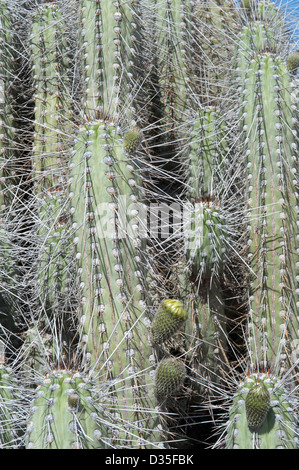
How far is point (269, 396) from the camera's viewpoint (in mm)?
2398

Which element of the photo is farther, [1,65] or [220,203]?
[1,65]

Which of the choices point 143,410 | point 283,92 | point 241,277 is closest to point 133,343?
point 143,410

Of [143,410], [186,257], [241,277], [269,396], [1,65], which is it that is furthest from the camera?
[1,65]

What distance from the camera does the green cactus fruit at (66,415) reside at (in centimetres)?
228

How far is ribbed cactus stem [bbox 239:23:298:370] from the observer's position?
121 inches

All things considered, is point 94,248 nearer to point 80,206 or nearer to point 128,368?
point 80,206

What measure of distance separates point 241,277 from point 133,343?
82 cm

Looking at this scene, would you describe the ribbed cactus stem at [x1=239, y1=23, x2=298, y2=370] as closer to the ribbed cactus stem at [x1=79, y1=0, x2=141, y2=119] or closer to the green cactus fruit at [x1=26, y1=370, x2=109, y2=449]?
the ribbed cactus stem at [x1=79, y1=0, x2=141, y2=119]

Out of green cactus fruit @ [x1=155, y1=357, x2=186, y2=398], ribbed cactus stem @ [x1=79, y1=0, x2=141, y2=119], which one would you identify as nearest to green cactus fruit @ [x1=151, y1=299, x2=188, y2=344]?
green cactus fruit @ [x1=155, y1=357, x2=186, y2=398]

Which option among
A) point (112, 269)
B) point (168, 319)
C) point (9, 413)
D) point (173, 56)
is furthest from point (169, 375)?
point (173, 56)

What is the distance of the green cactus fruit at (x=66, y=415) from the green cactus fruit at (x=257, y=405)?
535mm

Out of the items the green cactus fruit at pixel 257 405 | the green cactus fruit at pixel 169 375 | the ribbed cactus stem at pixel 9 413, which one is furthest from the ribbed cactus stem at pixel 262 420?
the ribbed cactus stem at pixel 9 413

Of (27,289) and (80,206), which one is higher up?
(80,206)

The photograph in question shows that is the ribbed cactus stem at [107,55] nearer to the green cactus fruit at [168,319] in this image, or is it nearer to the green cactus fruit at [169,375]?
the green cactus fruit at [168,319]
